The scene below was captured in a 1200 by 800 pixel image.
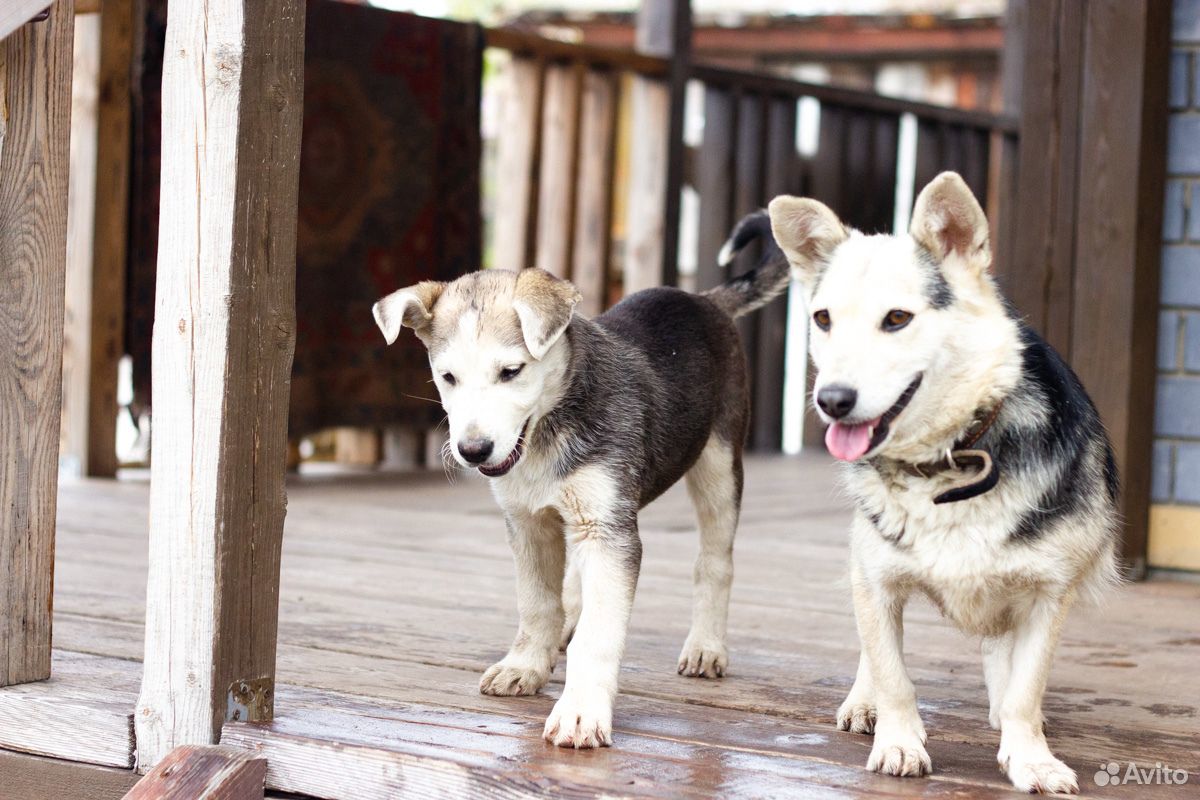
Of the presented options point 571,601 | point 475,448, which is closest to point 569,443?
point 475,448

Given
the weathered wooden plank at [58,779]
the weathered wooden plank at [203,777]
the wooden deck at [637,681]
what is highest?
the wooden deck at [637,681]

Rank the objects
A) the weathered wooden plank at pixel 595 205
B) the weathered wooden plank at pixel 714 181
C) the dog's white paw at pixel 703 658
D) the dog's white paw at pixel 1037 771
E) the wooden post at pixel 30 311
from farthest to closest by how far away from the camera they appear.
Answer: the weathered wooden plank at pixel 714 181 → the weathered wooden plank at pixel 595 205 → the dog's white paw at pixel 703 658 → the wooden post at pixel 30 311 → the dog's white paw at pixel 1037 771

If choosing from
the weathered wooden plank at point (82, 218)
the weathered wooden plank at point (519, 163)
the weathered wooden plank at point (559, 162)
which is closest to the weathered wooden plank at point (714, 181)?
the weathered wooden plank at point (559, 162)

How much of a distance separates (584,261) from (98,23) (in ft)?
9.64

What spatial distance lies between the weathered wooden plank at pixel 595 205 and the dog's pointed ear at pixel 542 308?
17.0 feet

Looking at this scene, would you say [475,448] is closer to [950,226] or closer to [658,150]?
[950,226]

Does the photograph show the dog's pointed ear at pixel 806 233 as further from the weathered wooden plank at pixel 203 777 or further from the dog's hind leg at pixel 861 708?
the weathered wooden plank at pixel 203 777

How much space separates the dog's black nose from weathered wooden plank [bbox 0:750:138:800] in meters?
1.62

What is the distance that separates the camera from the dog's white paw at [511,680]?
3.20 m

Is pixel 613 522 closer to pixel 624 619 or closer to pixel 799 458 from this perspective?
pixel 624 619

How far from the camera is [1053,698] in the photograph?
329 cm

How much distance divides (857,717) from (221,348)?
1.47m

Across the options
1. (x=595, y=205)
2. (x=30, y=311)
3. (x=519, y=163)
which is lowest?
(x=30, y=311)

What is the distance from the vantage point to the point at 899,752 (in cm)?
265
